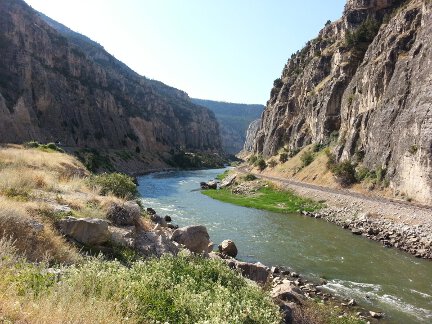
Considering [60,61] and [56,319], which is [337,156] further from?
[60,61]

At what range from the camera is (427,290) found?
71.9ft

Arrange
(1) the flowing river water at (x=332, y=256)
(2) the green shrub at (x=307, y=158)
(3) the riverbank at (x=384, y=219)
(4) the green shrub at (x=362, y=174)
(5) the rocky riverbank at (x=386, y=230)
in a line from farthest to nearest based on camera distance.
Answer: (2) the green shrub at (x=307, y=158) → (4) the green shrub at (x=362, y=174) → (3) the riverbank at (x=384, y=219) → (5) the rocky riverbank at (x=386, y=230) → (1) the flowing river water at (x=332, y=256)

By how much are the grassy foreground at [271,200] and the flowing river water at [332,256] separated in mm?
3604

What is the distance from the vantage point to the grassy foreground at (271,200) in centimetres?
5022

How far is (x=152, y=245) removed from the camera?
47.9 feet

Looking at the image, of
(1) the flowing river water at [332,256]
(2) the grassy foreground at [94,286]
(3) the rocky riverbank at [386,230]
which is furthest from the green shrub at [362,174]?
(2) the grassy foreground at [94,286]

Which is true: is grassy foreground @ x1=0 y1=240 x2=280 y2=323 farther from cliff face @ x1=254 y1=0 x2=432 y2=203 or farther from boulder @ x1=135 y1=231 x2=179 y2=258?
cliff face @ x1=254 y1=0 x2=432 y2=203

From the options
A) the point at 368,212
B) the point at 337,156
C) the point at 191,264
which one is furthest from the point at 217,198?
the point at 191,264

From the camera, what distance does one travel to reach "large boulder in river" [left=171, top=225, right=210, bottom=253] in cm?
1883

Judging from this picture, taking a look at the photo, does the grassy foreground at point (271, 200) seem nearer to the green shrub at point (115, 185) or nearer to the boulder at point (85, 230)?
the green shrub at point (115, 185)

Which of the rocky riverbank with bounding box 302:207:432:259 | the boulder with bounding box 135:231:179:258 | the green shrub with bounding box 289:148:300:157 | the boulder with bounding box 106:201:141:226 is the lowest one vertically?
the rocky riverbank with bounding box 302:207:432:259

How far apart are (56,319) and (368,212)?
39143 mm

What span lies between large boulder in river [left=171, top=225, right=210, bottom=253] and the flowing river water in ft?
25.0

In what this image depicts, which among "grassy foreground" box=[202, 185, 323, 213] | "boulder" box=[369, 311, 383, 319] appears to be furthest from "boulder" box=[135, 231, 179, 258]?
"grassy foreground" box=[202, 185, 323, 213]
